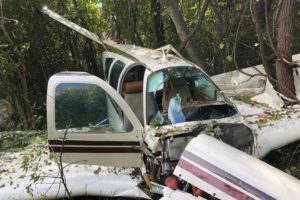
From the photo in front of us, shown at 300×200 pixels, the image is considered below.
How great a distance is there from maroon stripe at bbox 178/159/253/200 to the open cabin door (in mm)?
1837

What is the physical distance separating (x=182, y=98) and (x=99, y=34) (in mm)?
5892

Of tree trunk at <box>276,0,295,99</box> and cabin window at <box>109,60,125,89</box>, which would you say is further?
cabin window at <box>109,60,125,89</box>

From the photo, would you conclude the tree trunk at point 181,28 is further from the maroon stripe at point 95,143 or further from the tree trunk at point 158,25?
the maroon stripe at point 95,143

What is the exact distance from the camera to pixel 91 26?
1178 cm

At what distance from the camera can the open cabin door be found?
224 inches

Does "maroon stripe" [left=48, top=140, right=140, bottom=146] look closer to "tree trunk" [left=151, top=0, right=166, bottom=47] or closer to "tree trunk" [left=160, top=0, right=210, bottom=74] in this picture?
"tree trunk" [left=160, top=0, right=210, bottom=74]

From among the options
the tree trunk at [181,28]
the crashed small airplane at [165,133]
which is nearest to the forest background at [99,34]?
the tree trunk at [181,28]

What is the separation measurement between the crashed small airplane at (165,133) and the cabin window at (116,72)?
0.71 meters

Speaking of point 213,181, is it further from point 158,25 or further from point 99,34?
point 158,25

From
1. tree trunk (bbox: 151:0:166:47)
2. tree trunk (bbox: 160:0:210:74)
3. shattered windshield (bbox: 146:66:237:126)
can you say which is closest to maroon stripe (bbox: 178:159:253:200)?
shattered windshield (bbox: 146:66:237:126)

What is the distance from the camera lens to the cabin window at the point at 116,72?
7.91 m

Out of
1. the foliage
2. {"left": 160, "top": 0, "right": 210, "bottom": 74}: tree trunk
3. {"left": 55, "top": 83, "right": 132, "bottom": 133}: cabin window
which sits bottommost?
the foliage

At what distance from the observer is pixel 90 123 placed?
232 inches

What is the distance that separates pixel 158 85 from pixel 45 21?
5267mm
